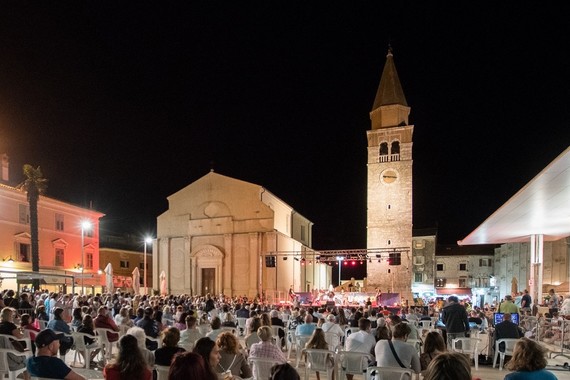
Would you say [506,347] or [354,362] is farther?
[506,347]

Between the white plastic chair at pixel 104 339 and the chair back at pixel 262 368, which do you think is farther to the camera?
the white plastic chair at pixel 104 339

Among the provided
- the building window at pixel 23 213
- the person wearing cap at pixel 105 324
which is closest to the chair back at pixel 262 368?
the person wearing cap at pixel 105 324

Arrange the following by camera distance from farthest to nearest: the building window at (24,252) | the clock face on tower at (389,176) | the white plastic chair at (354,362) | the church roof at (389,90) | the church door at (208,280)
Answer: the church roof at (389,90)
the clock face on tower at (389,176)
the church door at (208,280)
the building window at (24,252)
the white plastic chair at (354,362)

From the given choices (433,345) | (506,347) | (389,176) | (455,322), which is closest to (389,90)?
(389,176)

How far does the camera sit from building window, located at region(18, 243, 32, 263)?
108 feet

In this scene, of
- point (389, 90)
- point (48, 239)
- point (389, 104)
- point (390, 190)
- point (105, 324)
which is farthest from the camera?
point (389, 90)

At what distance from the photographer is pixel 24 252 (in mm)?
33188

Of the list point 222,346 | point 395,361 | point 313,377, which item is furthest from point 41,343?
point 313,377

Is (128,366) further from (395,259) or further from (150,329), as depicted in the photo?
(395,259)

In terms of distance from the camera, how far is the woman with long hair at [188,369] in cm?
356

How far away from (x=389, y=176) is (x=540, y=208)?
982 inches

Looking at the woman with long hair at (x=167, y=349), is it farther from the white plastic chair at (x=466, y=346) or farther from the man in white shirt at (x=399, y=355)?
the white plastic chair at (x=466, y=346)

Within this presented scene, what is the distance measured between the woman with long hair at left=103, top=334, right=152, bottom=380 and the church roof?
4039 centimetres

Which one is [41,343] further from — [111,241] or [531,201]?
[111,241]
